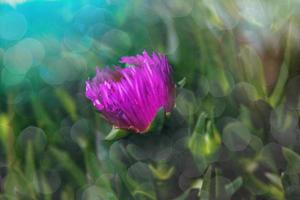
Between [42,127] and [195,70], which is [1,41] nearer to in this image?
[42,127]

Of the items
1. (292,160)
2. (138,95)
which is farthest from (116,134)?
(292,160)

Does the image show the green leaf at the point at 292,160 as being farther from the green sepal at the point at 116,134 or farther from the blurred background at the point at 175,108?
the green sepal at the point at 116,134

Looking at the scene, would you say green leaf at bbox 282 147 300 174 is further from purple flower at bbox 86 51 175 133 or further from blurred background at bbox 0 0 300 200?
purple flower at bbox 86 51 175 133

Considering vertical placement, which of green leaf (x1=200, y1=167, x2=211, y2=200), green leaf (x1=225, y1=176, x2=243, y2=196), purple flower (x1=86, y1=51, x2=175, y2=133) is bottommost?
green leaf (x1=225, y1=176, x2=243, y2=196)

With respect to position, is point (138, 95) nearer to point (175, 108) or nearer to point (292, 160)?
point (175, 108)

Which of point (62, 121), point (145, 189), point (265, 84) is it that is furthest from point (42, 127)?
point (265, 84)

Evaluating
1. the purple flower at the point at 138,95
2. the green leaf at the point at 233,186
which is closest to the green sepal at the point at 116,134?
the purple flower at the point at 138,95

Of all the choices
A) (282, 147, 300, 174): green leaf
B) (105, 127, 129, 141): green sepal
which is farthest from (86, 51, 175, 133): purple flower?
(282, 147, 300, 174): green leaf

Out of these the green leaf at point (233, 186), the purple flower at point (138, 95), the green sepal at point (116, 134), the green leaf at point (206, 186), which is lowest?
the green leaf at point (233, 186)
